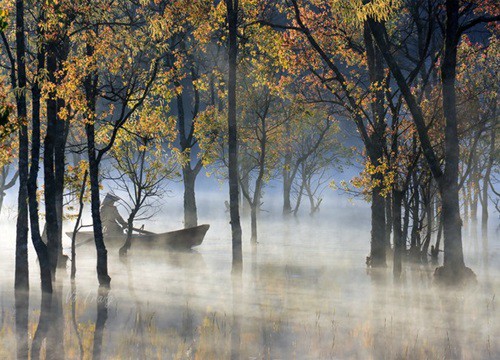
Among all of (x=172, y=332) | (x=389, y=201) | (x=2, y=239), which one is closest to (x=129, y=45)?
(x=172, y=332)

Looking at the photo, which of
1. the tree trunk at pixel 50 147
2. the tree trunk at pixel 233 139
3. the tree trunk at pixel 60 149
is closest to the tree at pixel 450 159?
the tree trunk at pixel 233 139

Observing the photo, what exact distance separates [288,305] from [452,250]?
20.4 ft

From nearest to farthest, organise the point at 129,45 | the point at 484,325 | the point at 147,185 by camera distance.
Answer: the point at 484,325, the point at 129,45, the point at 147,185

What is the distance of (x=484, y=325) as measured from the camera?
48.6ft

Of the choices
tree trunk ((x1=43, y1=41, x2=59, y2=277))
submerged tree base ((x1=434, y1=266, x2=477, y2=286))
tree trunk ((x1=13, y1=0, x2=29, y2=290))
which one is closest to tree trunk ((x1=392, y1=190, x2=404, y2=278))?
submerged tree base ((x1=434, y1=266, x2=477, y2=286))

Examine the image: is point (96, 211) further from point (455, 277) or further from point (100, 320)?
point (455, 277)

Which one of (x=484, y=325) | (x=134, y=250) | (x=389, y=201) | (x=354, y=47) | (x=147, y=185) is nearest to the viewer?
(x=484, y=325)

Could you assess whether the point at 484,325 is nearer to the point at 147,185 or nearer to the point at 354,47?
the point at 354,47

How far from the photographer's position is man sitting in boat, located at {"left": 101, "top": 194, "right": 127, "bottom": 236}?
38.1m

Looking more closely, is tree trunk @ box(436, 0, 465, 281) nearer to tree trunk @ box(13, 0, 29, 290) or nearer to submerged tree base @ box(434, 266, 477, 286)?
submerged tree base @ box(434, 266, 477, 286)

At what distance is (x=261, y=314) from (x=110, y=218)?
2428cm

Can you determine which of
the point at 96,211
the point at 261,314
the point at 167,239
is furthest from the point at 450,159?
the point at 167,239

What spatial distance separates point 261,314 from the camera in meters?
16.1

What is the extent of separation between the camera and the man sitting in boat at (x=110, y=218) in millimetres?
38094
